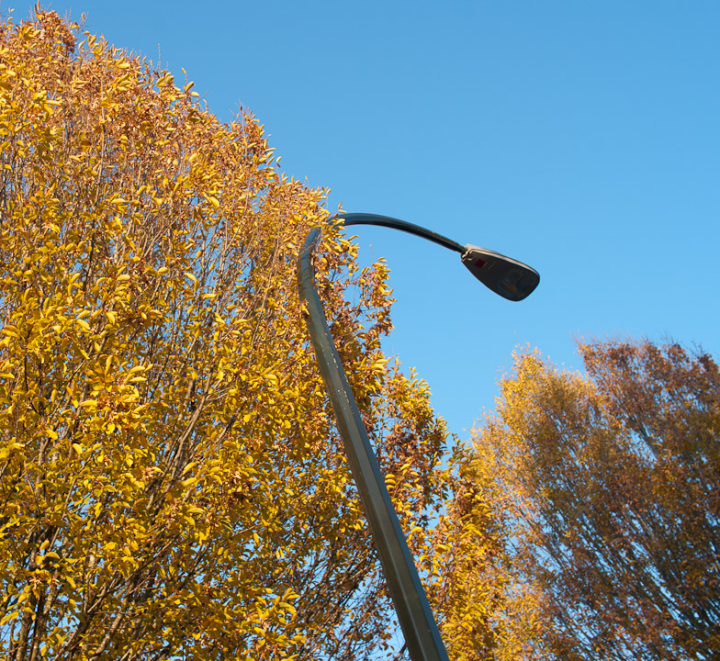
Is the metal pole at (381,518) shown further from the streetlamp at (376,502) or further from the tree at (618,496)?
the tree at (618,496)

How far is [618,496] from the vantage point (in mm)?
16500

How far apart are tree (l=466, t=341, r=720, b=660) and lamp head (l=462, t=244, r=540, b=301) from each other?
1327cm

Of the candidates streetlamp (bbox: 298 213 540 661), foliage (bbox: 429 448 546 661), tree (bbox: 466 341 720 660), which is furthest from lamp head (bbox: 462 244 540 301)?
tree (bbox: 466 341 720 660)

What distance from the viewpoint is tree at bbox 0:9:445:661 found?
3.55 m

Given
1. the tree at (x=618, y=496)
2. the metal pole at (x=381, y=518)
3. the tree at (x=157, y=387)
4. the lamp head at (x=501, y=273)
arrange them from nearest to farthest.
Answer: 1. the metal pole at (x=381, y=518)
2. the tree at (x=157, y=387)
3. the lamp head at (x=501, y=273)
4. the tree at (x=618, y=496)

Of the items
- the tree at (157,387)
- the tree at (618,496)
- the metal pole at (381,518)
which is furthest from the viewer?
the tree at (618,496)

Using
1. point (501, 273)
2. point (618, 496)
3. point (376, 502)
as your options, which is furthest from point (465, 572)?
point (618, 496)

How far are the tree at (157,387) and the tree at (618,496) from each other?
36.9 feet

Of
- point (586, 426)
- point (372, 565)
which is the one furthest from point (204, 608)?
point (586, 426)

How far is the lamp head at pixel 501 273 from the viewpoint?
15.0ft

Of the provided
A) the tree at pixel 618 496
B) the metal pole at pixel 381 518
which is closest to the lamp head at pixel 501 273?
the metal pole at pixel 381 518

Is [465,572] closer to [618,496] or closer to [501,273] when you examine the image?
[501,273]

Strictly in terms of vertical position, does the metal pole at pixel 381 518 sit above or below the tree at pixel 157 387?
below

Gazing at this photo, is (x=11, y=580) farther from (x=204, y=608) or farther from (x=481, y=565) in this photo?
(x=481, y=565)
